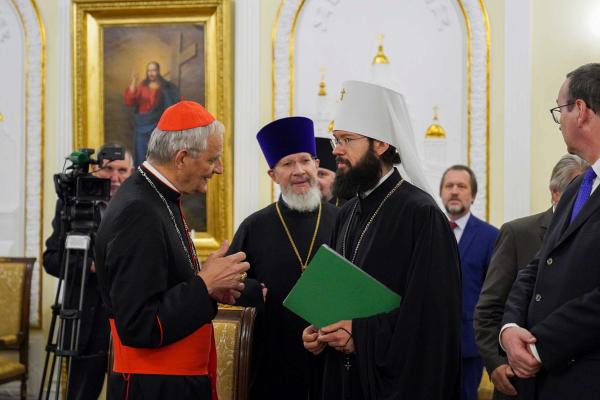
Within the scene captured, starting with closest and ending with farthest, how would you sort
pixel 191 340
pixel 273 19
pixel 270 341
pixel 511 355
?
pixel 511 355
pixel 191 340
pixel 270 341
pixel 273 19

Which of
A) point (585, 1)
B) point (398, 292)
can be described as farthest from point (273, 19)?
point (398, 292)

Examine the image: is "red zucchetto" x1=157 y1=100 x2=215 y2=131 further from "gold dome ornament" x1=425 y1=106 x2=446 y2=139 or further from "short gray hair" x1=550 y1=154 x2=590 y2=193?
"gold dome ornament" x1=425 y1=106 x2=446 y2=139

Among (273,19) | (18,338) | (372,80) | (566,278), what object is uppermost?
(273,19)

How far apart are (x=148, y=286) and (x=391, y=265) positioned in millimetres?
878

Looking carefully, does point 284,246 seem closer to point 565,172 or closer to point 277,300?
point 277,300

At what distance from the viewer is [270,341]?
399cm

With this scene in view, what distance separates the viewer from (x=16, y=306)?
6.19 metres

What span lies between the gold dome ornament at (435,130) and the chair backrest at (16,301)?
10.6 feet

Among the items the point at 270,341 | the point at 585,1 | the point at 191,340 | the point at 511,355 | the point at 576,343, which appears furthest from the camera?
the point at 585,1

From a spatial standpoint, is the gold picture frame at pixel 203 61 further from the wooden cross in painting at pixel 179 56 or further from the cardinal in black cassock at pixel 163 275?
the cardinal in black cassock at pixel 163 275

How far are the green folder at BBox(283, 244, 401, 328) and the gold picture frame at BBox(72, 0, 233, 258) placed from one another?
3.62 metres

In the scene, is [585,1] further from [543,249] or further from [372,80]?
[543,249]

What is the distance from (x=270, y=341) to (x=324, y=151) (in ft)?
5.10

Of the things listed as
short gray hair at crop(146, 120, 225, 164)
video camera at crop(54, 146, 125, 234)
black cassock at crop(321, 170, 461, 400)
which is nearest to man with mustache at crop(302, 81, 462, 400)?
black cassock at crop(321, 170, 461, 400)
